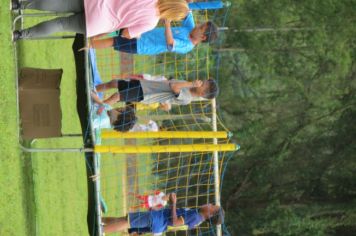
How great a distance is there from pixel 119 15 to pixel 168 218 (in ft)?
11.0

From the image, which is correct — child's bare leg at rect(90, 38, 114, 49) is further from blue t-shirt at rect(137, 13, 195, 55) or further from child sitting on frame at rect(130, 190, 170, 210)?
child sitting on frame at rect(130, 190, 170, 210)

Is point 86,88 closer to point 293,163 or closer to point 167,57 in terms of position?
point 167,57

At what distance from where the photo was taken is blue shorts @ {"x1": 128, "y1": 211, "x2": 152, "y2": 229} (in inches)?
290

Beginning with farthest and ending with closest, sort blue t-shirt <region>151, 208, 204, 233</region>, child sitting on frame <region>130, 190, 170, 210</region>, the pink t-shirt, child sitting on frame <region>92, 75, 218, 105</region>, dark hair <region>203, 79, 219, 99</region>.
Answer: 1. child sitting on frame <region>130, 190, 170, 210</region>
2. blue t-shirt <region>151, 208, 204, 233</region>
3. dark hair <region>203, 79, 219, 99</region>
4. child sitting on frame <region>92, 75, 218, 105</region>
5. the pink t-shirt

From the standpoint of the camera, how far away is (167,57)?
12547mm

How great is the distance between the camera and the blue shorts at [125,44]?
6418mm

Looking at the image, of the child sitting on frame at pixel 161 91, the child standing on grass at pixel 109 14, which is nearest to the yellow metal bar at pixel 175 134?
the child sitting on frame at pixel 161 91

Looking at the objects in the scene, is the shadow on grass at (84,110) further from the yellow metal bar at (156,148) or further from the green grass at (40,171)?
the green grass at (40,171)

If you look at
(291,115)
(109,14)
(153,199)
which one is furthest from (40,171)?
(291,115)

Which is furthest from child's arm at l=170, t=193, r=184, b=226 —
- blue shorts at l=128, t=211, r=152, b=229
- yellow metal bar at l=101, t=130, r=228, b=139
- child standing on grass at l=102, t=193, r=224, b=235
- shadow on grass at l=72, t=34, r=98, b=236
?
shadow on grass at l=72, t=34, r=98, b=236

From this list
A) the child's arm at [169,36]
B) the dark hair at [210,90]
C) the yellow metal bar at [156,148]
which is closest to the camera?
the yellow metal bar at [156,148]

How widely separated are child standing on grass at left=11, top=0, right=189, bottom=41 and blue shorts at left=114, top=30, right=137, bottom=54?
1.46m

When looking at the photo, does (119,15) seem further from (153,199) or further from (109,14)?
(153,199)

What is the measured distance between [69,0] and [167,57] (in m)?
7.76
